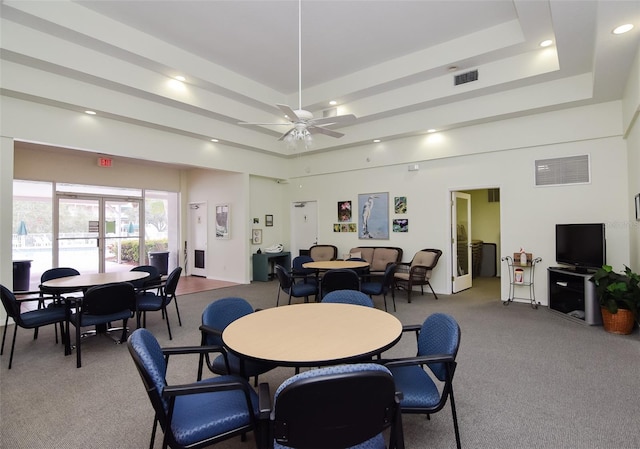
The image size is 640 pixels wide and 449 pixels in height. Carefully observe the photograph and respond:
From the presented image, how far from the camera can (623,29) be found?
10.8 ft

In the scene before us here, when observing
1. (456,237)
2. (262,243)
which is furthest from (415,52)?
(262,243)

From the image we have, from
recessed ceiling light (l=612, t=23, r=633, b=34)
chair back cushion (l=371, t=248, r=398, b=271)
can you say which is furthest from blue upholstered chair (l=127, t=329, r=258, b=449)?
chair back cushion (l=371, t=248, r=398, b=271)

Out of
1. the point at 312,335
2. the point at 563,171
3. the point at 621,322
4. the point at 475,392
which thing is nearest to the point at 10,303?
the point at 312,335

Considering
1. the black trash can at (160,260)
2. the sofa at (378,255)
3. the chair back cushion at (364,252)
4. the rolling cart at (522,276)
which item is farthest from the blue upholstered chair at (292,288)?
the black trash can at (160,260)

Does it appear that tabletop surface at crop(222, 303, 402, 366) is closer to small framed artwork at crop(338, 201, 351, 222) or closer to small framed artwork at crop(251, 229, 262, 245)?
small framed artwork at crop(338, 201, 351, 222)

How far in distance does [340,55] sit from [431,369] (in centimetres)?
539

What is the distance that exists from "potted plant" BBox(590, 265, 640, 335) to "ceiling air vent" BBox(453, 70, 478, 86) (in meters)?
3.61

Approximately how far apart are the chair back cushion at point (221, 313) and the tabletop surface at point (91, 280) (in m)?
2.41

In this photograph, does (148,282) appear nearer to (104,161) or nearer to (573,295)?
(104,161)

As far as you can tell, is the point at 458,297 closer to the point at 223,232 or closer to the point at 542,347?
the point at 542,347

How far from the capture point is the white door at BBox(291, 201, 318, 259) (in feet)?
29.9

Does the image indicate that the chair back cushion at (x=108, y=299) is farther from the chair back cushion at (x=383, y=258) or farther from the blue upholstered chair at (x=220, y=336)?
the chair back cushion at (x=383, y=258)

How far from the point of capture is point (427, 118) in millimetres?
6660

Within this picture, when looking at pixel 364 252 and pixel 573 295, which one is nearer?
pixel 573 295
